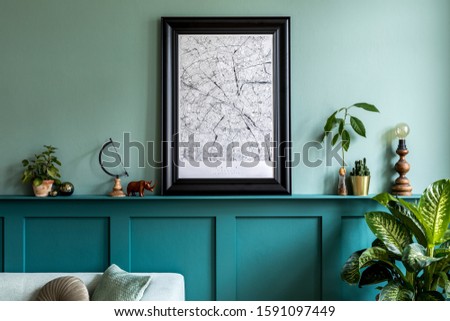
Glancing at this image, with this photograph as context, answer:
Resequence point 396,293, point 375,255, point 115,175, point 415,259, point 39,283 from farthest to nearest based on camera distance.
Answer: point 115,175 → point 39,283 → point 375,255 → point 396,293 → point 415,259

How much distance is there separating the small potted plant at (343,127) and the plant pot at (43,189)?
171 centimetres

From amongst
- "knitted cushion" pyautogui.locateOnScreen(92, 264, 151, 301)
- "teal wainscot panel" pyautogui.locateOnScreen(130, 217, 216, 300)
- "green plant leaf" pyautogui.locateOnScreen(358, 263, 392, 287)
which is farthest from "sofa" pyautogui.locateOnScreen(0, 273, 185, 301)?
"green plant leaf" pyautogui.locateOnScreen(358, 263, 392, 287)

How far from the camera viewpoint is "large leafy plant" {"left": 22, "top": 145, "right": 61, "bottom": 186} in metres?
2.62

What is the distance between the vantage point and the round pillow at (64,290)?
217 centimetres

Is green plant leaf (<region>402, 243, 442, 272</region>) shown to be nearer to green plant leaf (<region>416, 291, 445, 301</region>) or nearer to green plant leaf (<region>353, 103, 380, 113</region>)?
green plant leaf (<region>416, 291, 445, 301</region>)

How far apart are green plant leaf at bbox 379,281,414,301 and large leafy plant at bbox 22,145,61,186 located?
1946mm

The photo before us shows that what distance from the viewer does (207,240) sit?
267cm

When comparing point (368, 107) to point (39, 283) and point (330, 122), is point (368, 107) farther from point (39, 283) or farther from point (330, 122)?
point (39, 283)

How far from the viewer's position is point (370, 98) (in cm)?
273

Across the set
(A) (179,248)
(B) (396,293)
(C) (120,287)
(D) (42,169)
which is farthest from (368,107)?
(D) (42,169)

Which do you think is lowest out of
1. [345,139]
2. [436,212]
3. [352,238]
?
[352,238]

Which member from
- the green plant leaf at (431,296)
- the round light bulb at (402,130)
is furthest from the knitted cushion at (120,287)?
the round light bulb at (402,130)

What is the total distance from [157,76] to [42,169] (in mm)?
896

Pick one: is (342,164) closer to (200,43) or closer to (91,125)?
(200,43)
